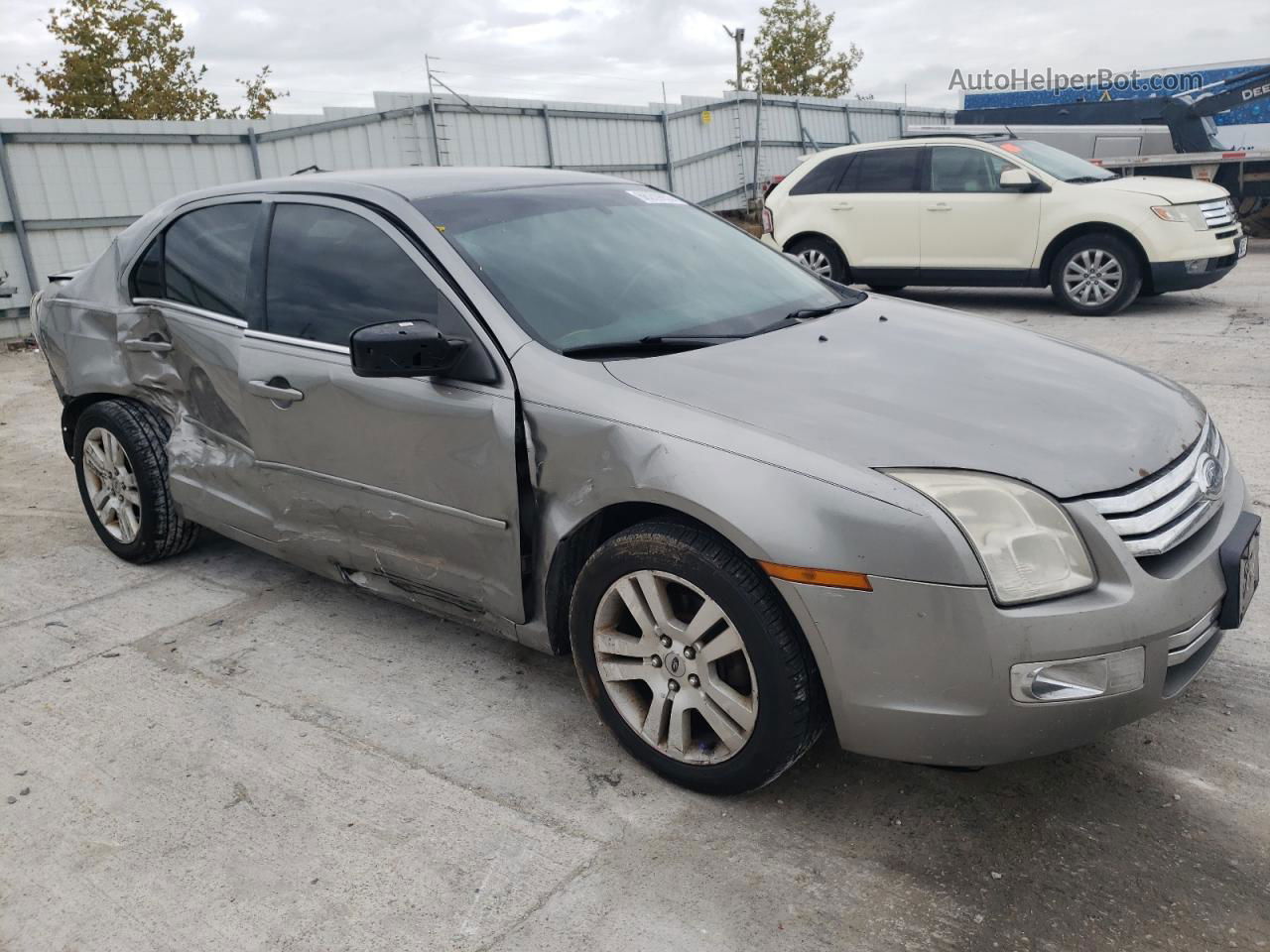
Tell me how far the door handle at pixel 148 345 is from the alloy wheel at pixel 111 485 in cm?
41

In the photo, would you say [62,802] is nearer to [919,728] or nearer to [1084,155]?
[919,728]

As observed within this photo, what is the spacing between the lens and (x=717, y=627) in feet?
8.75

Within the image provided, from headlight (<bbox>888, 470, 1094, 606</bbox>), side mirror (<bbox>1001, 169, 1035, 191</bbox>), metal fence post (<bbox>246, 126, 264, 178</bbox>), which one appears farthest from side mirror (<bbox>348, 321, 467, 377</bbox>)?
metal fence post (<bbox>246, 126, 264, 178</bbox>)

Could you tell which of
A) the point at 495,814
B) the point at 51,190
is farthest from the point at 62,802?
the point at 51,190

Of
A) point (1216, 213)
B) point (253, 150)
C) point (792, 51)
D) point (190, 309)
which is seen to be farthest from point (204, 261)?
point (792, 51)

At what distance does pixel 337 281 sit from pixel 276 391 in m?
0.43

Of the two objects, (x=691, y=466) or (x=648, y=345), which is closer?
(x=691, y=466)

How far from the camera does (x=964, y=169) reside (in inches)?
400

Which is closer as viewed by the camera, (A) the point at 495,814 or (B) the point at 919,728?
(B) the point at 919,728

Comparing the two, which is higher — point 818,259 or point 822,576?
point 822,576

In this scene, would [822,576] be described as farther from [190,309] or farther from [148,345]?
[148,345]

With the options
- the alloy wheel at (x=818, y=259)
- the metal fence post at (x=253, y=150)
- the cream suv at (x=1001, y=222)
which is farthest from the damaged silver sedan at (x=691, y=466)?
the metal fence post at (x=253, y=150)

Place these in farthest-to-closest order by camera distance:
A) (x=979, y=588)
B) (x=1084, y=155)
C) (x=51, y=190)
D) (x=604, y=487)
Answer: (x=1084, y=155) → (x=51, y=190) → (x=604, y=487) → (x=979, y=588)

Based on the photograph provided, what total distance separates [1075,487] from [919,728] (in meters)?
0.65
